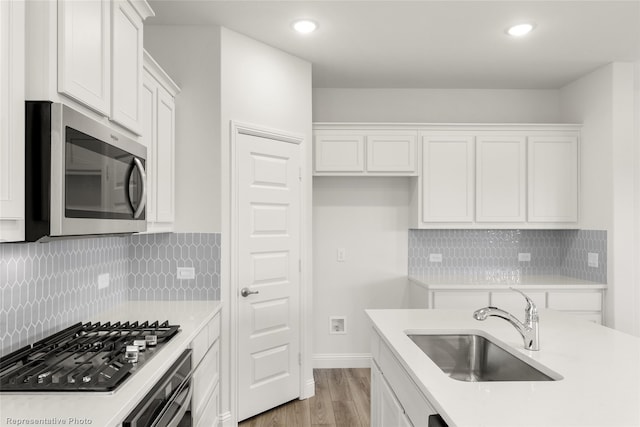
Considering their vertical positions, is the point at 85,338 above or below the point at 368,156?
below

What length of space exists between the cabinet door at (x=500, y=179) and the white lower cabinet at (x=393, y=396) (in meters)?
2.23

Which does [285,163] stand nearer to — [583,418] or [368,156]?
Answer: [368,156]

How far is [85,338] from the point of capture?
200 cm

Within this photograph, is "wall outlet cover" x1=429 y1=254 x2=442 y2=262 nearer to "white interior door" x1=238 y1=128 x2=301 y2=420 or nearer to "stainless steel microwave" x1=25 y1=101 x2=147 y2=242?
"white interior door" x1=238 y1=128 x2=301 y2=420

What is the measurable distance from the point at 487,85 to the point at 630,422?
12.5ft

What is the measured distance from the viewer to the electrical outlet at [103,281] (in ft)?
8.42

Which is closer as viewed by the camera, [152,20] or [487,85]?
[152,20]

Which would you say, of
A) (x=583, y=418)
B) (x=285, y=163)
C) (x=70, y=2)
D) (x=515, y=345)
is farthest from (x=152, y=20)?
(x=583, y=418)

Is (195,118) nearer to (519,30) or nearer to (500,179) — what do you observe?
(519,30)

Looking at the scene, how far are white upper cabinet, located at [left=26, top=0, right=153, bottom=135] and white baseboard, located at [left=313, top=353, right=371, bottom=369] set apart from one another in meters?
3.06

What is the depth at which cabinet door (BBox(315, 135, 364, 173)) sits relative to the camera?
165 inches

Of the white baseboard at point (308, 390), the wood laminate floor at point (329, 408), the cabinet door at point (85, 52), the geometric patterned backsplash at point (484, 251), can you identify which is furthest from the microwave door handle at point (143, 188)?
the geometric patterned backsplash at point (484, 251)

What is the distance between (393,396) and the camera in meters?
2.01

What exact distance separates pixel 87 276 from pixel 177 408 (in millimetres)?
971
